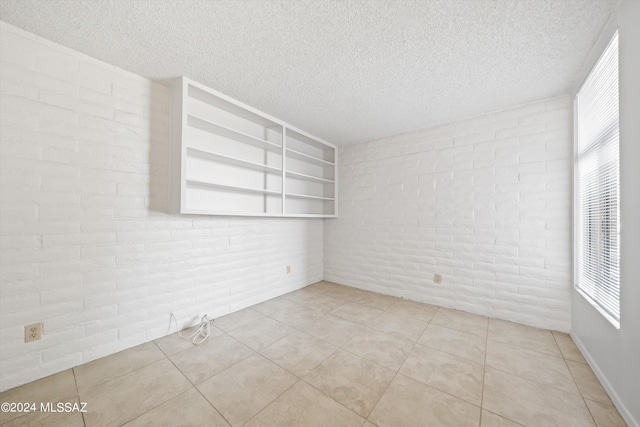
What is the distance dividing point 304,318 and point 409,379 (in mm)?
1244

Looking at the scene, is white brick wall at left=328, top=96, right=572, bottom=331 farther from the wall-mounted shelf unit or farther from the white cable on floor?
the white cable on floor

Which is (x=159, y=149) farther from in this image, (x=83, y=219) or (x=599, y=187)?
(x=599, y=187)

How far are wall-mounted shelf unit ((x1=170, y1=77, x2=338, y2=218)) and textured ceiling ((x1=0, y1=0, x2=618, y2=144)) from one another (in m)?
0.30

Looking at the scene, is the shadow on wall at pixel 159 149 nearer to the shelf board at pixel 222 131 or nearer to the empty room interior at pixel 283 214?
the empty room interior at pixel 283 214

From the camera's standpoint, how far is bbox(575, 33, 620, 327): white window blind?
1.51 meters

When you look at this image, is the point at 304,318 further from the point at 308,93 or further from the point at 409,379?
the point at 308,93

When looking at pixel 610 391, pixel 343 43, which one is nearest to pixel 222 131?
pixel 343 43

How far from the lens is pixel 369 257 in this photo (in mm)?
3578

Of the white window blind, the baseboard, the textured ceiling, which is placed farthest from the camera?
the white window blind

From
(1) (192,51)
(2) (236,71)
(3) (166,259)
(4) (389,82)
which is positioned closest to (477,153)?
(4) (389,82)

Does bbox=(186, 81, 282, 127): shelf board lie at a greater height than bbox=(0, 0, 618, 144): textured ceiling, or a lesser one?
lesser

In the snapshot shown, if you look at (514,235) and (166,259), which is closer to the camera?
(166,259)

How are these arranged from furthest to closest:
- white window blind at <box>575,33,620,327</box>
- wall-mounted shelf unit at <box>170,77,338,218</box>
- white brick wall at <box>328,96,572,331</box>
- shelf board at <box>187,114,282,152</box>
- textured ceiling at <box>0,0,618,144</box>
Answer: white brick wall at <box>328,96,572,331</box> < shelf board at <box>187,114,282,152</box> < wall-mounted shelf unit at <box>170,77,338,218</box> < white window blind at <box>575,33,620,327</box> < textured ceiling at <box>0,0,618,144</box>

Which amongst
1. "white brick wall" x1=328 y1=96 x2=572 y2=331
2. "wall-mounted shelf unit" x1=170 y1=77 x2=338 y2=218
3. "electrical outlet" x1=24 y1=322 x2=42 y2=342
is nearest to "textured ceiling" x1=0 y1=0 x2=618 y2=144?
"wall-mounted shelf unit" x1=170 y1=77 x2=338 y2=218
